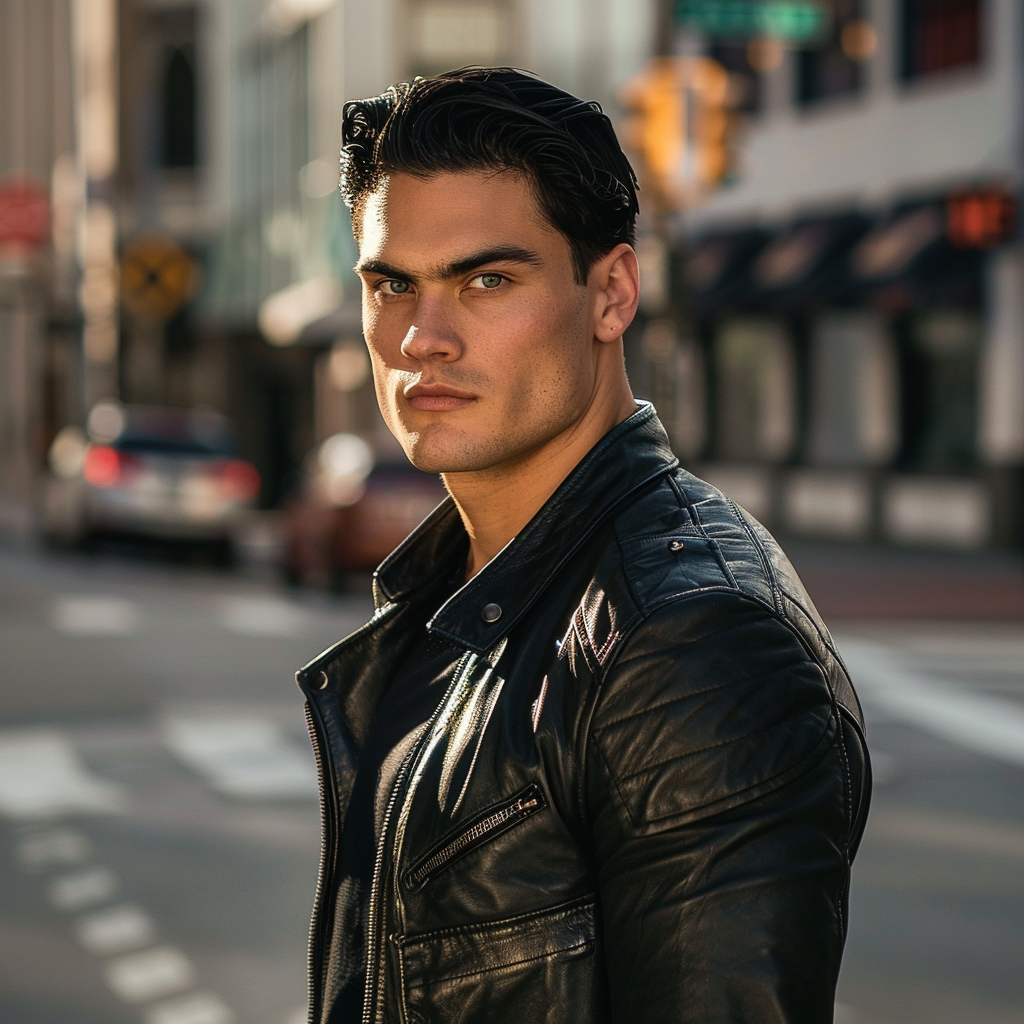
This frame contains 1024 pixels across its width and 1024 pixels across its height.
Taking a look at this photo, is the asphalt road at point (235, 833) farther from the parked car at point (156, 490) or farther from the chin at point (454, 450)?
the parked car at point (156, 490)

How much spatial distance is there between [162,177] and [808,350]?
22.0m

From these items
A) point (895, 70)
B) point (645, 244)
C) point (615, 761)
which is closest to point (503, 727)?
point (615, 761)

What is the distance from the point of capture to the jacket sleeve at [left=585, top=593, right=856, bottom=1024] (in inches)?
66.2

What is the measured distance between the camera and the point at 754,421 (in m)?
30.4

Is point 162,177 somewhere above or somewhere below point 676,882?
above

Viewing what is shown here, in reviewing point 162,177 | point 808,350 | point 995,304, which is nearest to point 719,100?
point 995,304

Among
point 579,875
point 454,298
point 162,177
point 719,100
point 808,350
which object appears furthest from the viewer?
point 162,177

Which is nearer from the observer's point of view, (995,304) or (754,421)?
(995,304)

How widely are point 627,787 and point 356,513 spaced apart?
17.8m

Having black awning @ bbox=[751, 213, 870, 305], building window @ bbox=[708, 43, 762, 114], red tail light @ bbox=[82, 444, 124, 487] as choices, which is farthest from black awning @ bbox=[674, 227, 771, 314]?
red tail light @ bbox=[82, 444, 124, 487]

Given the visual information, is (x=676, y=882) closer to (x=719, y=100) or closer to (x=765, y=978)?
(x=765, y=978)

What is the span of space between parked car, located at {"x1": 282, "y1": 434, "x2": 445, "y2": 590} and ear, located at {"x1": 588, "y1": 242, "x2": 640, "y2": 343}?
16.5 metres

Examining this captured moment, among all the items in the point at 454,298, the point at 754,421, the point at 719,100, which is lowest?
the point at 754,421

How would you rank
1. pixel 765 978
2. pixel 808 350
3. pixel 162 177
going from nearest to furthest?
pixel 765 978 < pixel 808 350 < pixel 162 177
